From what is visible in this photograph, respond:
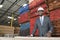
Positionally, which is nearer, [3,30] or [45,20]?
[45,20]

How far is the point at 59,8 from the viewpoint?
288cm

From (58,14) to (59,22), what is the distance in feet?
0.56

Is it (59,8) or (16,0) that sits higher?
(16,0)

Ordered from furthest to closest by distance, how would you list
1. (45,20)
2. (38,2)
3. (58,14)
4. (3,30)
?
(3,30), (38,2), (45,20), (58,14)

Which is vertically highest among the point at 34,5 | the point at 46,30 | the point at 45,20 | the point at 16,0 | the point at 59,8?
the point at 16,0

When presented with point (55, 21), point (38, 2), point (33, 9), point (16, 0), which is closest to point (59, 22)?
point (55, 21)

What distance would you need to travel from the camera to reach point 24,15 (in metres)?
5.12

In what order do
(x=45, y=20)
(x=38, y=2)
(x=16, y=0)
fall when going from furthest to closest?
1. (x=16, y=0)
2. (x=38, y=2)
3. (x=45, y=20)

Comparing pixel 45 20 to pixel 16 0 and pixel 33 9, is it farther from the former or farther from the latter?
pixel 16 0

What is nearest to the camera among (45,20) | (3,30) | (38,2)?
(45,20)

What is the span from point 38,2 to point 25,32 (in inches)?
59.1

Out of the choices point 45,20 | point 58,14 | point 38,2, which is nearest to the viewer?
point 58,14

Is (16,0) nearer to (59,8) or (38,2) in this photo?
(38,2)

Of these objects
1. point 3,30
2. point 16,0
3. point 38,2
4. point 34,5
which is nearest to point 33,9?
point 34,5
